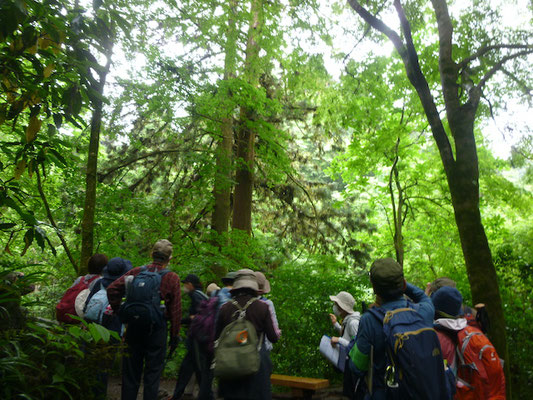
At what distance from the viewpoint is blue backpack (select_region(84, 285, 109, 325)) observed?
16.7 feet

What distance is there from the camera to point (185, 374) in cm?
611

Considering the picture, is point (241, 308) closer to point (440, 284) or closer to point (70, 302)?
point (440, 284)

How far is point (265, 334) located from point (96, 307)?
2.38m

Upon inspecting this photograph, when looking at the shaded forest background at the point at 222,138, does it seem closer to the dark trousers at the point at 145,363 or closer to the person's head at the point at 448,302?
the dark trousers at the point at 145,363

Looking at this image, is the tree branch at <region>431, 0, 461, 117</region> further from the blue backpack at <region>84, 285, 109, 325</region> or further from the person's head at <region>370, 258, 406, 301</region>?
the blue backpack at <region>84, 285, 109, 325</region>

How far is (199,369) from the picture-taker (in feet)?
18.6

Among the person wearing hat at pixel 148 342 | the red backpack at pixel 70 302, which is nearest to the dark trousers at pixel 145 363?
the person wearing hat at pixel 148 342

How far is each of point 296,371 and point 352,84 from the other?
7157mm

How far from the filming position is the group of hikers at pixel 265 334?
2.75 metres

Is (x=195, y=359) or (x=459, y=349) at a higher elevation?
(x=459, y=349)

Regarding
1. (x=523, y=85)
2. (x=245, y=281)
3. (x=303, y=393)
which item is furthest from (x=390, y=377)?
(x=523, y=85)

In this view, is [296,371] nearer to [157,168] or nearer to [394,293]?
[394,293]

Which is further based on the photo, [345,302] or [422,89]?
[422,89]

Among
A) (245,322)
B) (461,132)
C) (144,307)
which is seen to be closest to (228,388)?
(245,322)
